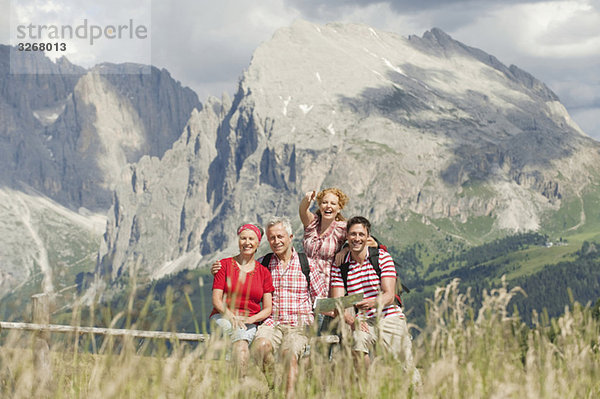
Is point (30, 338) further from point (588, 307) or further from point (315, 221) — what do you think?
point (315, 221)

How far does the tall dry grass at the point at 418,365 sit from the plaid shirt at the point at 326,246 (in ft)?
18.4

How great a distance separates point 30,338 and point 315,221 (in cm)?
713

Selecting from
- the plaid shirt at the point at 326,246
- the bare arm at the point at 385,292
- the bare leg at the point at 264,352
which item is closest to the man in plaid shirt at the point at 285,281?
the plaid shirt at the point at 326,246

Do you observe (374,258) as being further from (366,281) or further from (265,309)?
(265,309)

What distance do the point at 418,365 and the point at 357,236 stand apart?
4847mm

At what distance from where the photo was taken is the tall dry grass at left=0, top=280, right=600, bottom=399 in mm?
3518

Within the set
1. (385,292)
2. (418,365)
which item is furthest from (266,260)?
(418,365)

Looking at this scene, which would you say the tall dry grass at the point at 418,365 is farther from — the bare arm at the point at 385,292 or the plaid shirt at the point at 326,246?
the plaid shirt at the point at 326,246

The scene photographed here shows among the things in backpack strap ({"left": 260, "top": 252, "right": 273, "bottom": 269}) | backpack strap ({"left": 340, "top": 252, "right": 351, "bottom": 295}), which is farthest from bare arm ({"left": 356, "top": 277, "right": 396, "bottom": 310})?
backpack strap ({"left": 260, "top": 252, "right": 273, "bottom": 269})

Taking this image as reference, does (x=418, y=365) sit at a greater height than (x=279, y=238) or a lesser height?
lesser

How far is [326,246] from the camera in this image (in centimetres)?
1062

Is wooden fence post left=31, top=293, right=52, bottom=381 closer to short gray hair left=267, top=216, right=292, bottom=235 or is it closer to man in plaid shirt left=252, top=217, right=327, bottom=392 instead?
man in plaid shirt left=252, top=217, right=327, bottom=392

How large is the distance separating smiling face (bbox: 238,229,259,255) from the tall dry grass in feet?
14.0

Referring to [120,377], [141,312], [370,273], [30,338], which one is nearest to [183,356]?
[141,312]
